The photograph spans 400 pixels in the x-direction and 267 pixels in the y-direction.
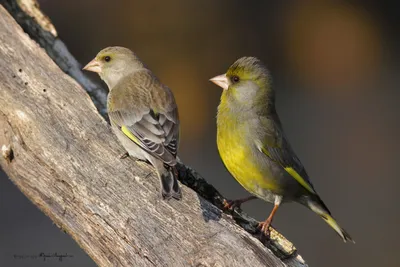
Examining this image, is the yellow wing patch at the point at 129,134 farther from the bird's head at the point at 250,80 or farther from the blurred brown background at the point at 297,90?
the blurred brown background at the point at 297,90

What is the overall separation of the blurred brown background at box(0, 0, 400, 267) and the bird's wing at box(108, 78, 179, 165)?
11.8ft

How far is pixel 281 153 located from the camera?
553 centimetres

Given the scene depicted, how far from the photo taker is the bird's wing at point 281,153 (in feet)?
17.9

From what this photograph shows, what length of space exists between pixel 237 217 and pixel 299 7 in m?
8.59

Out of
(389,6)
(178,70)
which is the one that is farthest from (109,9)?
(389,6)

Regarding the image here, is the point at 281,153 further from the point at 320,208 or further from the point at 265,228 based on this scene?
the point at 265,228

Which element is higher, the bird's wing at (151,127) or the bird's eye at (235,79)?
the bird's eye at (235,79)

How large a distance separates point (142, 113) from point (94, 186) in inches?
32.4

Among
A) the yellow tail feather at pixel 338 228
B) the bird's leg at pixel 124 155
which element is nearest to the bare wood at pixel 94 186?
the bird's leg at pixel 124 155

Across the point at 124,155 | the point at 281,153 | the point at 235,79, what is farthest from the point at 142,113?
the point at 281,153

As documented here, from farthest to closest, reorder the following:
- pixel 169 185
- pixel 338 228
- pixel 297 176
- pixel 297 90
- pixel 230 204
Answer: pixel 297 90, pixel 338 228, pixel 297 176, pixel 230 204, pixel 169 185

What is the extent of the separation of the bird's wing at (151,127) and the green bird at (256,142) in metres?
0.40

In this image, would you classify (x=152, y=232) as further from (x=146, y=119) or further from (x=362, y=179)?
(x=362, y=179)

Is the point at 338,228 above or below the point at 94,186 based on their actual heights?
above
